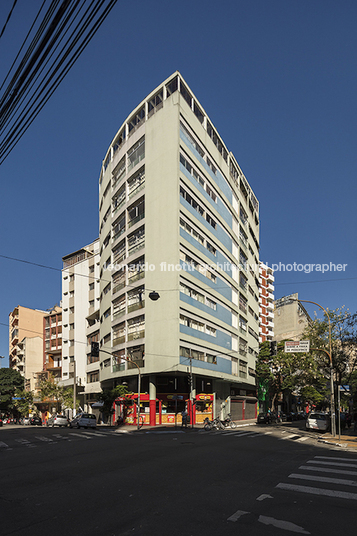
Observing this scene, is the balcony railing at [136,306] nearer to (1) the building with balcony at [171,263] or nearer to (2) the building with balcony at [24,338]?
(1) the building with balcony at [171,263]

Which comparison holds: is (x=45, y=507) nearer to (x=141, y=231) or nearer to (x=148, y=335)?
(x=148, y=335)

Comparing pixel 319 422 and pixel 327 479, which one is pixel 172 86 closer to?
pixel 319 422

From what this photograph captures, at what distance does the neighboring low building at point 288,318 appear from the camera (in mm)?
99938

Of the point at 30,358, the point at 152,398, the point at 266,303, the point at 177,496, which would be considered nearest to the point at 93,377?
the point at 152,398

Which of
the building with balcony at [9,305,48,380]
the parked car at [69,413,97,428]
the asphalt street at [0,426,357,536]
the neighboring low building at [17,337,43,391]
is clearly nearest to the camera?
the asphalt street at [0,426,357,536]

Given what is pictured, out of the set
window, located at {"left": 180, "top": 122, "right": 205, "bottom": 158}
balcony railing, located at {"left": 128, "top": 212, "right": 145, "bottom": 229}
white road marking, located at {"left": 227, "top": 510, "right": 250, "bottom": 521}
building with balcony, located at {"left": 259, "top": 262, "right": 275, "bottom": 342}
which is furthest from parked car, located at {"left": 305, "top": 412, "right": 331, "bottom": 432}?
building with balcony, located at {"left": 259, "top": 262, "right": 275, "bottom": 342}

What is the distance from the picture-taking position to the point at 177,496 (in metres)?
9.30

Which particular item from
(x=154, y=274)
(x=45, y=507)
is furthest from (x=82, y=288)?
(x=45, y=507)

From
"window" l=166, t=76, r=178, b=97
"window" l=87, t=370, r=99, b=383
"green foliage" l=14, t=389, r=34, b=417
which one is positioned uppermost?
"window" l=166, t=76, r=178, b=97

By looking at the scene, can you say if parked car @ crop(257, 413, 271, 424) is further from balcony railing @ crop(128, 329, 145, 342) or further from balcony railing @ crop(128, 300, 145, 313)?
balcony railing @ crop(128, 300, 145, 313)

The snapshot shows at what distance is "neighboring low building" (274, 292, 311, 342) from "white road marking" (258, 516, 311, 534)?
9371cm

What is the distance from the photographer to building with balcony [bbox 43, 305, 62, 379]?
265ft

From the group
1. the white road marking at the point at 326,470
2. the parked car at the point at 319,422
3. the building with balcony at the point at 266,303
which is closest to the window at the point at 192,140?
the parked car at the point at 319,422

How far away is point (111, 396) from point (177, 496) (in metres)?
38.1
